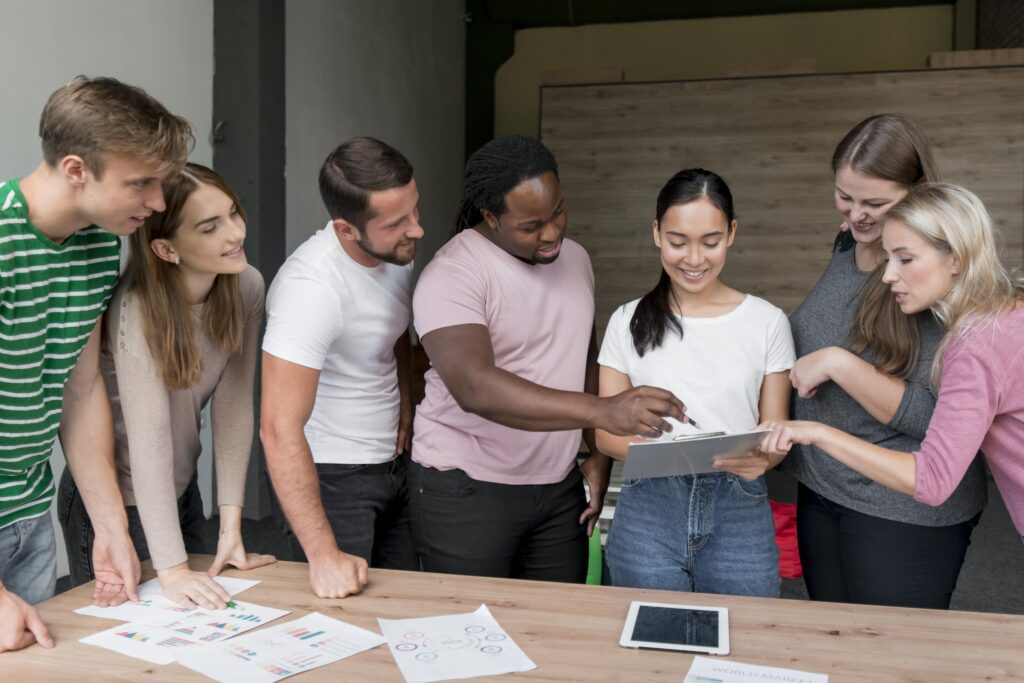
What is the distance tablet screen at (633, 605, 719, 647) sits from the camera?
4.74ft

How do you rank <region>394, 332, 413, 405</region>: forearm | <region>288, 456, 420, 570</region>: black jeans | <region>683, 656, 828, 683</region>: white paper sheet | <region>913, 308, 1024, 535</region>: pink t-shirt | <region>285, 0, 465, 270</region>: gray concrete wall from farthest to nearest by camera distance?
<region>285, 0, 465, 270</region>: gray concrete wall → <region>394, 332, 413, 405</region>: forearm → <region>288, 456, 420, 570</region>: black jeans → <region>913, 308, 1024, 535</region>: pink t-shirt → <region>683, 656, 828, 683</region>: white paper sheet

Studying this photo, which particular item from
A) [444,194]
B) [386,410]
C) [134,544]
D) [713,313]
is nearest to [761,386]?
[713,313]

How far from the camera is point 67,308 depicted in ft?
5.30

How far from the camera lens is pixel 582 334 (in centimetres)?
208

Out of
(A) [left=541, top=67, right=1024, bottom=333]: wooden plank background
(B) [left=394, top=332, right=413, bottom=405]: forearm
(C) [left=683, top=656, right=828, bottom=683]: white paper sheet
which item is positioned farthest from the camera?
(A) [left=541, top=67, right=1024, bottom=333]: wooden plank background

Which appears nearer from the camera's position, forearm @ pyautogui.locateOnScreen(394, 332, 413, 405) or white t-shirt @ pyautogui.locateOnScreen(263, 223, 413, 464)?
white t-shirt @ pyautogui.locateOnScreen(263, 223, 413, 464)

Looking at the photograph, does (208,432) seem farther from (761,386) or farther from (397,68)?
(397,68)

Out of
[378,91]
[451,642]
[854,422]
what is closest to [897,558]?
[854,422]

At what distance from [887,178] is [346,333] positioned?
1161 mm

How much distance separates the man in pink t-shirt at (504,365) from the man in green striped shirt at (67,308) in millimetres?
609

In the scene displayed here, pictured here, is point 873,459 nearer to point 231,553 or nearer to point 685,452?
point 685,452

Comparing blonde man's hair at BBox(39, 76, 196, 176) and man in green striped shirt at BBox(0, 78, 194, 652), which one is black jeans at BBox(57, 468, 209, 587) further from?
blonde man's hair at BBox(39, 76, 196, 176)

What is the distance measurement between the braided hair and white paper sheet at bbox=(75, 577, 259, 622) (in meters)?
0.91

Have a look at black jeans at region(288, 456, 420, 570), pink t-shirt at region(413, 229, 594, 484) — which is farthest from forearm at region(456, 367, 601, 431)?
black jeans at region(288, 456, 420, 570)
